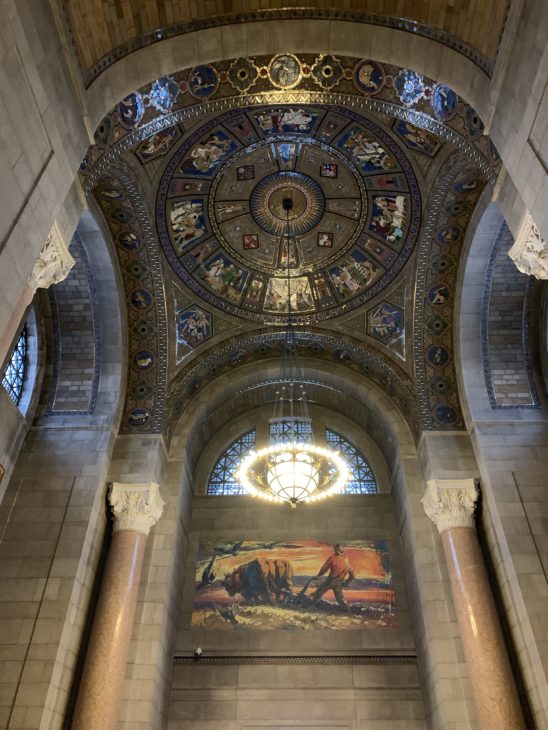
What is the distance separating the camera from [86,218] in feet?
33.3

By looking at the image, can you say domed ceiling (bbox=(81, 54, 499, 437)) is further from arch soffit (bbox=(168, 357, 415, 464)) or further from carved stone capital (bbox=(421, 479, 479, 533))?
carved stone capital (bbox=(421, 479, 479, 533))

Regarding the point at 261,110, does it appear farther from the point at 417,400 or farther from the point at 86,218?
the point at 417,400

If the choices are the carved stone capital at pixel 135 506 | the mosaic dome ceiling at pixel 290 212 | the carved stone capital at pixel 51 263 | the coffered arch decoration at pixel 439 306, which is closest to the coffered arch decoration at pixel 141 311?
the mosaic dome ceiling at pixel 290 212

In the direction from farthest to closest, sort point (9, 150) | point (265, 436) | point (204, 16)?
1. point (265, 436)
2. point (204, 16)
3. point (9, 150)

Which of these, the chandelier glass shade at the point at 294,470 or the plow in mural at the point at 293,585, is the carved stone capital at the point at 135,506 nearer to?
the plow in mural at the point at 293,585

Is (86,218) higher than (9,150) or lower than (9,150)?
higher

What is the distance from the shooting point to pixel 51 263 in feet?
21.2

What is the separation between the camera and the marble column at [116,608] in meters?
8.53

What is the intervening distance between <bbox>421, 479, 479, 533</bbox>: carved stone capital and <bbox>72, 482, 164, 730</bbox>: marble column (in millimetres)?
4936

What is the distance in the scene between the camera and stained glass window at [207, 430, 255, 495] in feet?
43.9

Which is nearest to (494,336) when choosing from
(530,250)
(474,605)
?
(474,605)

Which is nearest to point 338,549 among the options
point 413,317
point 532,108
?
point 413,317

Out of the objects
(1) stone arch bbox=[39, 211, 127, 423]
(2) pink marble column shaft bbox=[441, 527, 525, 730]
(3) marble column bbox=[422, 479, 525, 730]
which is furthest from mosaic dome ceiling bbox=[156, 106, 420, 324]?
(2) pink marble column shaft bbox=[441, 527, 525, 730]

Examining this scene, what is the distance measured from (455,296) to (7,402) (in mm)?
8488
